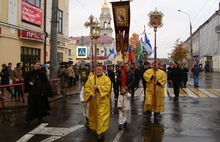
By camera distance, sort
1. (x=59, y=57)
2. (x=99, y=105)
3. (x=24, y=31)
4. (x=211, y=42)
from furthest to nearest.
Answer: (x=211, y=42), (x=59, y=57), (x=24, y=31), (x=99, y=105)

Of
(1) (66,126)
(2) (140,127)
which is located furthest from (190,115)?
(1) (66,126)

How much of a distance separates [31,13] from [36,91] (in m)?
13.0

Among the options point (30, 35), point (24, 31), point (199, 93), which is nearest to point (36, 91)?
point (199, 93)

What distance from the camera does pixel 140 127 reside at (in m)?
7.47

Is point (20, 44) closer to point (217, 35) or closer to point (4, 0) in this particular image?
point (4, 0)

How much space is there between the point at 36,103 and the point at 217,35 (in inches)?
1816

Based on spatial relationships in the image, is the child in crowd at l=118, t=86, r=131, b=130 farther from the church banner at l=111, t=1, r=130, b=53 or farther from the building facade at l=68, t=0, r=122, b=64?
the building facade at l=68, t=0, r=122, b=64

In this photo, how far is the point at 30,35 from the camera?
1917 centimetres

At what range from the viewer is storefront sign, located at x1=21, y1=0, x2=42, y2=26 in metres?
18.5

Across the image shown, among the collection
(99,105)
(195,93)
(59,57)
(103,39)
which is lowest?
(195,93)

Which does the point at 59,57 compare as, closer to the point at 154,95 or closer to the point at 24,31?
the point at 24,31

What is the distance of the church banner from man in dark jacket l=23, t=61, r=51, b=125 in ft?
9.62

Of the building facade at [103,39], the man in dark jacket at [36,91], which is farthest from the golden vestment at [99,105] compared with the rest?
the building facade at [103,39]

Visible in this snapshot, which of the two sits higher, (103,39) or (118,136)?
(103,39)
